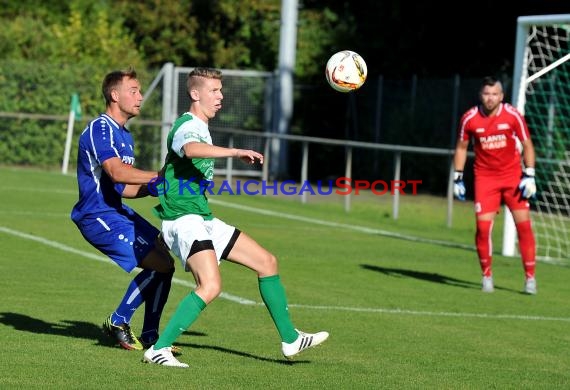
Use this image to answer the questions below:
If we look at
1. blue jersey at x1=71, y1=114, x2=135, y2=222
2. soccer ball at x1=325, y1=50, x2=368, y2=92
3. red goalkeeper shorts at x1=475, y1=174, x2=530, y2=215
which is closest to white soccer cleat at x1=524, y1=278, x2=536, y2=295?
red goalkeeper shorts at x1=475, y1=174, x2=530, y2=215

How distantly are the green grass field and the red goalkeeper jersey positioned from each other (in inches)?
50.6

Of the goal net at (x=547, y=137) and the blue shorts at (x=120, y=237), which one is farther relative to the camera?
the goal net at (x=547, y=137)

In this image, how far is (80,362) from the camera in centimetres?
820

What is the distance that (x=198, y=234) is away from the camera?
26.6ft

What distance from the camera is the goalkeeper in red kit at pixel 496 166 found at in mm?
12891

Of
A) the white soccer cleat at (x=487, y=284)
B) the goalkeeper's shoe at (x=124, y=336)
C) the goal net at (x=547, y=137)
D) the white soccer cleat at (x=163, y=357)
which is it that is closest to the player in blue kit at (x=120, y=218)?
the goalkeeper's shoe at (x=124, y=336)

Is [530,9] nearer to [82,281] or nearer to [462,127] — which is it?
[462,127]

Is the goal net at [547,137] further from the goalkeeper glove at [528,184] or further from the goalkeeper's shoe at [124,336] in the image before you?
the goalkeeper's shoe at [124,336]

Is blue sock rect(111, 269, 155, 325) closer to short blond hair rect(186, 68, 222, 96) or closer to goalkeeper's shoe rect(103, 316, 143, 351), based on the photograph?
goalkeeper's shoe rect(103, 316, 143, 351)

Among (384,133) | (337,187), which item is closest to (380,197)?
(337,187)

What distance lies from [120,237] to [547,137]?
41.2ft

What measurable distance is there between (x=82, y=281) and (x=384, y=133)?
57.5 feet

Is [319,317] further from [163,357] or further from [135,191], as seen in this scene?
[163,357]

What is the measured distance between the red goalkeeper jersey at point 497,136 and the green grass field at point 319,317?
1.28 meters
